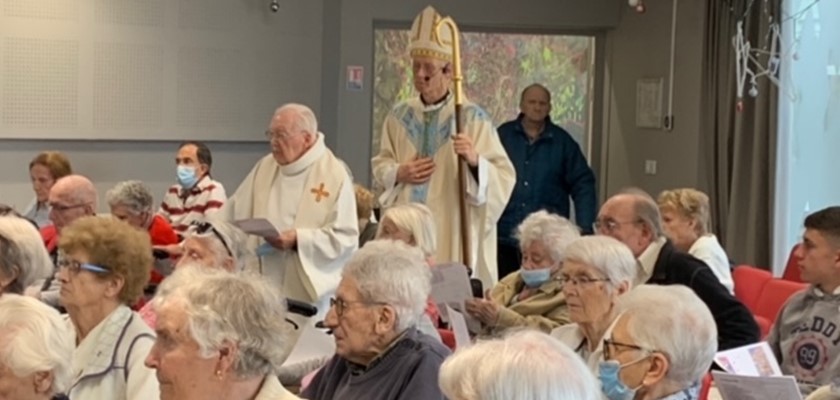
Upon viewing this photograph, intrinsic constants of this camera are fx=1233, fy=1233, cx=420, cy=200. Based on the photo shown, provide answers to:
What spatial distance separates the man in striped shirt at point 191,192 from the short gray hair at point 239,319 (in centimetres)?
438

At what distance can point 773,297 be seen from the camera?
5.19m

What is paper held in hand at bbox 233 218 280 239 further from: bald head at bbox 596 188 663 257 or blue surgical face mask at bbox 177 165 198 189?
blue surgical face mask at bbox 177 165 198 189

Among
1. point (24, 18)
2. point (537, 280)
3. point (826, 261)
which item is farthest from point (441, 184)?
point (24, 18)

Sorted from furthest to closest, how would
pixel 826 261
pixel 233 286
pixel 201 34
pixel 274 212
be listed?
pixel 201 34, pixel 274 212, pixel 826 261, pixel 233 286

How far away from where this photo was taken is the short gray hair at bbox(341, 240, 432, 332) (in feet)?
10.4

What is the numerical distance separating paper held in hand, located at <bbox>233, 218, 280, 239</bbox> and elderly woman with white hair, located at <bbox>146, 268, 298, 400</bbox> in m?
1.79

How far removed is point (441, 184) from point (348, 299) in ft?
8.29

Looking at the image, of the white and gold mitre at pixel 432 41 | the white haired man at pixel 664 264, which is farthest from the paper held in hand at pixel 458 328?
the white and gold mitre at pixel 432 41

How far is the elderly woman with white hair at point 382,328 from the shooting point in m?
3.12

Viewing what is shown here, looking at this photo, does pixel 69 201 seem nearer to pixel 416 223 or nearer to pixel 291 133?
pixel 291 133

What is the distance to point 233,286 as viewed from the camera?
2.66 m

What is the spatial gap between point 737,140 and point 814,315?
11.1 ft

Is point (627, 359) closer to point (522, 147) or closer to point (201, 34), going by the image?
point (522, 147)

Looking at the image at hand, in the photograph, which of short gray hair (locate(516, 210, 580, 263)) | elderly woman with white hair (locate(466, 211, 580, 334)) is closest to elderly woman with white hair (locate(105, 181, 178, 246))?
elderly woman with white hair (locate(466, 211, 580, 334))
